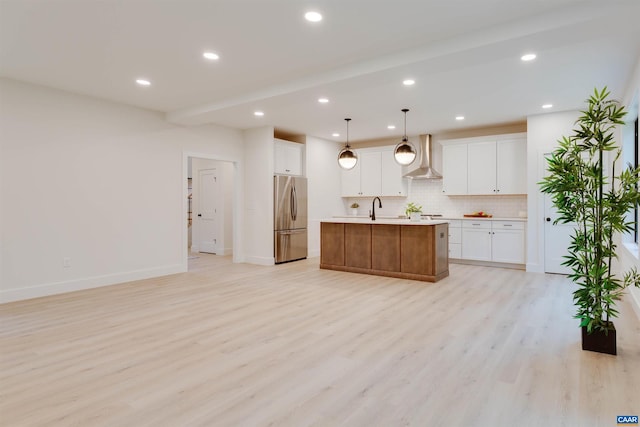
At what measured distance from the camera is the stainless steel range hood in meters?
7.97

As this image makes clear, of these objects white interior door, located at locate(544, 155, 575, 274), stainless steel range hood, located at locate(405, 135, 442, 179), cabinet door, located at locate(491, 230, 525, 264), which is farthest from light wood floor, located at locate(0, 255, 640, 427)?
stainless steel range hood, located at locate(405, 135, 442, 179)

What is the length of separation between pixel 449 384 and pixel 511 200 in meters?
5.87

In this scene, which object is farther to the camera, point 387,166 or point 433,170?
point 387,166

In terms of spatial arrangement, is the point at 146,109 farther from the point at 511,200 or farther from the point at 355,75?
the point at 511,200

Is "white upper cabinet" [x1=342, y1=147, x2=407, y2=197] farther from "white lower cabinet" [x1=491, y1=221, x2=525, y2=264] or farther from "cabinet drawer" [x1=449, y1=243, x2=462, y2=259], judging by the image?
"white lower cabinet" [x1=491, y1=221, x2=525, y2=264]

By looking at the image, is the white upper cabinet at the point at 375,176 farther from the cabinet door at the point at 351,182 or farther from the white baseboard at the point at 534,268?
the white baseboard at the point at 534,268

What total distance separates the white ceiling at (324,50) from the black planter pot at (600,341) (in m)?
2.36

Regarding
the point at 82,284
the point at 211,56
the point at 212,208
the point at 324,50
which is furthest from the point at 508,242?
the point at 82,284

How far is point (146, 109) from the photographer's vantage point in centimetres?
607

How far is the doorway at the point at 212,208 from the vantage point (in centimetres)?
920

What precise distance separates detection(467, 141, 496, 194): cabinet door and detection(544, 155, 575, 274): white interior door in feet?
3.41

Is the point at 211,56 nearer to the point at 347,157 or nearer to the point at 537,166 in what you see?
the point at 347,157

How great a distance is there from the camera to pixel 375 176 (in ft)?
28.7

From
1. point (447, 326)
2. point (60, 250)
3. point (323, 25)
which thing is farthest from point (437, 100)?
point (60, 250)
